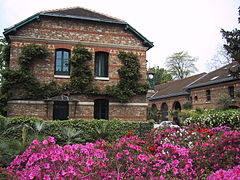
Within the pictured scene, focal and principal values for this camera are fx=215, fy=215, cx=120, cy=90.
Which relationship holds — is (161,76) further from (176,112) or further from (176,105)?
(176,112)

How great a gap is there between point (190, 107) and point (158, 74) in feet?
113

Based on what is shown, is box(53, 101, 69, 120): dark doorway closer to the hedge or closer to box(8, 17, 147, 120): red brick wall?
box(8, 17, 147, 120): red brick wall

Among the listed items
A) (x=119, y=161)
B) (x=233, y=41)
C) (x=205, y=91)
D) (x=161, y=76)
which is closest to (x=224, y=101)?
(x=205, y=91)

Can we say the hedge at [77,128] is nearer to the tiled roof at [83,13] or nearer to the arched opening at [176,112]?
the tiled roof at [83,13]

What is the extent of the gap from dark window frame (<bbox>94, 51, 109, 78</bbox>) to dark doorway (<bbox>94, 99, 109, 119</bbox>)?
5.93 ft

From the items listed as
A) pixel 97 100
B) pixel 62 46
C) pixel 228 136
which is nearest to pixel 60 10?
pixel 62 46

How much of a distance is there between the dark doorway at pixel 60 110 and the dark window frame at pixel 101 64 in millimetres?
2965

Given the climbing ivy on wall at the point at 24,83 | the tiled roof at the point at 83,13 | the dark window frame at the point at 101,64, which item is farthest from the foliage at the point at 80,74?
the tiled roof at the point at 83,13

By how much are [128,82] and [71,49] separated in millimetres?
4392

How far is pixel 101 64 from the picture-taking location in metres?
15.0

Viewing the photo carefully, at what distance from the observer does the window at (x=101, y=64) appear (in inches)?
587

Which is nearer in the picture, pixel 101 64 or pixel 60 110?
pixel 60 110

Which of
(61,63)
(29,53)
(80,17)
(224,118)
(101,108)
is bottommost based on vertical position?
(224,118)

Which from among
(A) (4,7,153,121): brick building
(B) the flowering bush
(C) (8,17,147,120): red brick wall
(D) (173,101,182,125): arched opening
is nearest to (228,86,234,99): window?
(D) (173,101,182,125): arched opening
